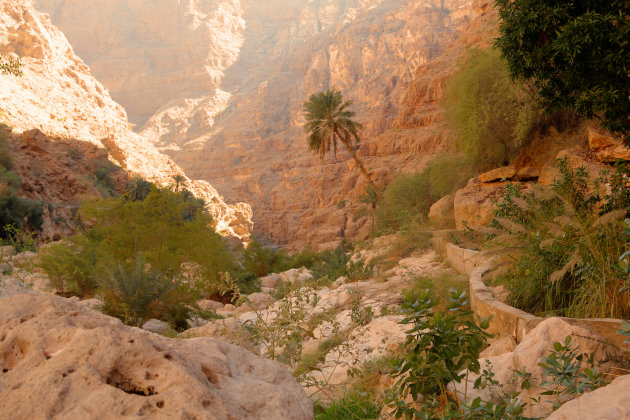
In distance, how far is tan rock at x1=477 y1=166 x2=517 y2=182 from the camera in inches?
545

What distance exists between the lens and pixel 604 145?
10.6 metres

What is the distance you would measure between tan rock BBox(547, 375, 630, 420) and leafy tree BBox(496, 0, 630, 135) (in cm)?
648

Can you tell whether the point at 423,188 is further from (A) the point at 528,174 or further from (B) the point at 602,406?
(B) the point at 602,406

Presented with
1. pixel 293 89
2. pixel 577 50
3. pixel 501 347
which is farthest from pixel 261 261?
pixel 293 89

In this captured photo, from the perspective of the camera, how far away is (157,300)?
764 centimetres

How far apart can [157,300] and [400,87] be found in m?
72.3

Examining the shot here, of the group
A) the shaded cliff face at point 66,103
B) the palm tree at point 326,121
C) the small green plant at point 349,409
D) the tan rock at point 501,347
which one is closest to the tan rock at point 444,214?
the palm tree at point 326,121

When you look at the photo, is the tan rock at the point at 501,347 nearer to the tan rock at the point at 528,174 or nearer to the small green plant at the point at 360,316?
the small green plant at the point at 360,316

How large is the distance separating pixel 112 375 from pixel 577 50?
7572mm

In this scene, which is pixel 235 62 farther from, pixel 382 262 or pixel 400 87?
pixel 382 262

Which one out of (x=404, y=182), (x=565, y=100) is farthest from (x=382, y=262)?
(x=404, y=182)

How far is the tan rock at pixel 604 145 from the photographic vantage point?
9.87 m

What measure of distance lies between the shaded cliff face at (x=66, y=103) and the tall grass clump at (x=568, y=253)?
133 ft

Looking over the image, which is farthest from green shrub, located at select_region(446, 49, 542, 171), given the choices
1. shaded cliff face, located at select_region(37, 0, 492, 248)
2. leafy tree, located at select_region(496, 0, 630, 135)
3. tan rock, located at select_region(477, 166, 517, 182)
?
shaded cliff face, located at select_region(37, 0, 492, 248)
